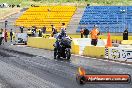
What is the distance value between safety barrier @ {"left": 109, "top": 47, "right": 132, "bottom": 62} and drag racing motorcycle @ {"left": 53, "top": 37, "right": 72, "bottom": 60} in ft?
7.55

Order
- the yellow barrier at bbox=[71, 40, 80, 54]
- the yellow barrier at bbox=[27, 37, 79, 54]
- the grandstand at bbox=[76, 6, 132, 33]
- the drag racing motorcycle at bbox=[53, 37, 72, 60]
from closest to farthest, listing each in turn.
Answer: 1. the drag racing motorcycle at bbox=[53, 37, 72, 60]
2. the yellow barrier at bbox=[71, 40, 80, 54]
3. the yellow barrier at bbox=[27, 37, 79, 54]
4. the grandstand at bbox=[76, 6, 132, 33]

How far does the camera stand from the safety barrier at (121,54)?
69.7 feet

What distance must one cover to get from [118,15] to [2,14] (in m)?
24.0

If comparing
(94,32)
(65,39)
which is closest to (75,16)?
(94,32)

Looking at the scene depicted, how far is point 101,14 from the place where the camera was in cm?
7200

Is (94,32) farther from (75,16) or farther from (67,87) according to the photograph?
(75,16)

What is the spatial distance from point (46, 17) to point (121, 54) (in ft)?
181

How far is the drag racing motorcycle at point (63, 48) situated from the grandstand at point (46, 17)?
4524 cm

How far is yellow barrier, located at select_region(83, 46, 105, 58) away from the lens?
24.7 m

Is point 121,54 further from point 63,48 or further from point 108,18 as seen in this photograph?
point 108,18

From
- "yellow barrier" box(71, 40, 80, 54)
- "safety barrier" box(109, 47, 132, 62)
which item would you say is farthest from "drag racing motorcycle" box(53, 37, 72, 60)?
"yellow barrier" box(71, 40, 80, 54)

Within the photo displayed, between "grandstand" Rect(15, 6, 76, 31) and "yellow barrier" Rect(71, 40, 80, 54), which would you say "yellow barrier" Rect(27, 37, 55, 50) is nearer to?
"yellow barrier" Rect(71, 40, 80, 54)

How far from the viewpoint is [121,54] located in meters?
21.9

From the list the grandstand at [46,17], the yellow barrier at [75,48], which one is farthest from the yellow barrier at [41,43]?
the grandstand at [46,17]
